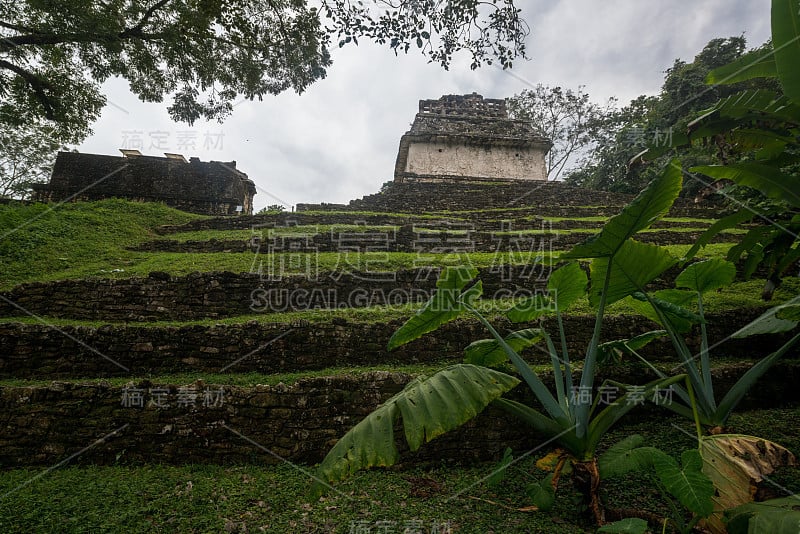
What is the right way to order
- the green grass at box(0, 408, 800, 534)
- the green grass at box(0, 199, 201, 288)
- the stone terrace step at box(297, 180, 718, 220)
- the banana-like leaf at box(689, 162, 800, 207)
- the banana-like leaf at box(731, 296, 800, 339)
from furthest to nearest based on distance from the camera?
the stone terrace step at box(297, 180, 718, 220) < the green grass at box(0, 199, 201, 288) < the banana-like leaf at box(731, 296, 800, 339) < the green grass at box(0, 408, 800, 534) < the banana-like leaf at box(689, 162, 800, 207)

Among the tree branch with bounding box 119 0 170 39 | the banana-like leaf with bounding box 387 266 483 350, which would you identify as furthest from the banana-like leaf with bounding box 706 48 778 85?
the tree branch with bounding box 119 0 170 39

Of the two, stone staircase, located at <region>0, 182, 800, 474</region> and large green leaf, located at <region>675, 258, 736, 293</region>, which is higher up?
large green leaf, located at <region>675, 258, 736, 293</region>

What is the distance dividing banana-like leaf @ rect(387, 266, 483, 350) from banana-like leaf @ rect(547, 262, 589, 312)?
2.25 ft

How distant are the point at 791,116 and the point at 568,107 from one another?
27.6 meters

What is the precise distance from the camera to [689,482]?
2.04 meters

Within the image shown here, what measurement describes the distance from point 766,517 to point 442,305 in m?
1.94

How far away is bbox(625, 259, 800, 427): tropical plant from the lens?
9.20ft

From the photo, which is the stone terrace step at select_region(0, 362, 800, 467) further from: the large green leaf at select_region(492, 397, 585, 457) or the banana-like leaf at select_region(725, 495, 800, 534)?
the banana-like leaf at select_region(725, 495, 800, 534)

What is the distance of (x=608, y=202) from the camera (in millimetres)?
14273

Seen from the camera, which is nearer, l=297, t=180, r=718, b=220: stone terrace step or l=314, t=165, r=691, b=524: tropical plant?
l=314, t=165, r=691, b=524: tropical plant

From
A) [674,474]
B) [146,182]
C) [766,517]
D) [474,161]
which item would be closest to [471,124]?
[474,161]

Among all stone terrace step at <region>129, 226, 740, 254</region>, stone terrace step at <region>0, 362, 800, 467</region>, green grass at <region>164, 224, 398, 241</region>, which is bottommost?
stone terrace step at <region>0, 362, 800, 467</region>

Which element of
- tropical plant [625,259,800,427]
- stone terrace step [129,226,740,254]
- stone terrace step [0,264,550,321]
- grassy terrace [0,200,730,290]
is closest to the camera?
tropical plant [625,259,800,427]

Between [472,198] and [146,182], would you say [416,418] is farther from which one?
[146,182]
